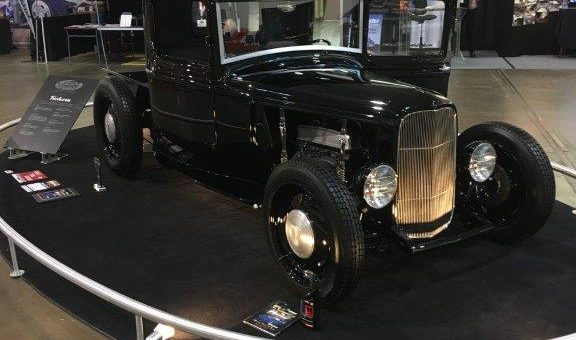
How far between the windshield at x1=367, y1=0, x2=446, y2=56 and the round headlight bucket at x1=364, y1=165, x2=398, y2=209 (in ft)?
6.04

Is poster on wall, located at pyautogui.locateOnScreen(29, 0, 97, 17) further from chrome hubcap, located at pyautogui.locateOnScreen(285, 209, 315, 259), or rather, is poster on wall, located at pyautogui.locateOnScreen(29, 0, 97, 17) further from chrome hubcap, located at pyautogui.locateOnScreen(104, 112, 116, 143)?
chrome hubcap, located at pyautogui.locateOnScreen(285, 209, 315, 259)

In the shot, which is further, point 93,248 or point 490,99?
point 490,99

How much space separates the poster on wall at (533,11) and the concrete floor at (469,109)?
2.87 meters

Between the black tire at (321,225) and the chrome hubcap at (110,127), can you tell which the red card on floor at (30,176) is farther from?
the black tire at (321,225)

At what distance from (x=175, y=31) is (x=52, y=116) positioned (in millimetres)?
1814

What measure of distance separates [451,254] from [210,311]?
1.53 m

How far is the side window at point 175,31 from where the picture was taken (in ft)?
13.4

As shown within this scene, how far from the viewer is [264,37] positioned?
3.61m

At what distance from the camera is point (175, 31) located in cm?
425

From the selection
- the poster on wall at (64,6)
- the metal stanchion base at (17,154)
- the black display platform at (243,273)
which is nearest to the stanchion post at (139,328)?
the black display platform at (243,273)

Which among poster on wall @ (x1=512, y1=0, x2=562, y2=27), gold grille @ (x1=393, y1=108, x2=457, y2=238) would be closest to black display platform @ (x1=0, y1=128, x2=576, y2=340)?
gold grille @ (x1=393, y1=108, x2=457, y2=238)

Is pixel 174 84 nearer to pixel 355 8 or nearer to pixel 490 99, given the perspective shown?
pixel 355 8

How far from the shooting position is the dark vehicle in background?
284 cm

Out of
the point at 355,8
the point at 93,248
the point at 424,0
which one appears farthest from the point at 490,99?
the point at 93,248
